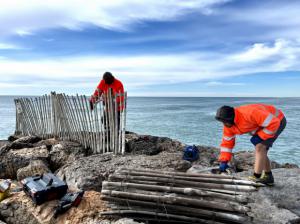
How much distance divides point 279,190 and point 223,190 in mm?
1464

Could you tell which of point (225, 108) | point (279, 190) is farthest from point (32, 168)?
point (279, 190)

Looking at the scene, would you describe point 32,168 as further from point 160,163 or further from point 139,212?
point 139,212

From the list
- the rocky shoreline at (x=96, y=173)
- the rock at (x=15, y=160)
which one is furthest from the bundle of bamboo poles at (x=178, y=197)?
the rock at (x=15, y=160)

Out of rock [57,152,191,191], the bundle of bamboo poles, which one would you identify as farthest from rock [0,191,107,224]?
rock [57,152,191,191]

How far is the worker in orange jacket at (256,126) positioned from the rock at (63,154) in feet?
13.1

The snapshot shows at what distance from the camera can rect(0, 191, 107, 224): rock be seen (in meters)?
4.19

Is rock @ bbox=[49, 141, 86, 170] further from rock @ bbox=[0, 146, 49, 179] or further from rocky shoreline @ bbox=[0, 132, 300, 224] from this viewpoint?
rock @ bbox=[0, 146, 49, 179]

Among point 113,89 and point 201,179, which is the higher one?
point 113,89

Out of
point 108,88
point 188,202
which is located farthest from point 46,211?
point 108,88

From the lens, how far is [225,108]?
4715mm

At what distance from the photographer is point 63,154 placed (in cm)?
801

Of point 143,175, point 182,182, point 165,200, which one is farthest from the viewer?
point 143,175

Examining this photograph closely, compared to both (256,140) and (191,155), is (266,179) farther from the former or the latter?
(191,155)

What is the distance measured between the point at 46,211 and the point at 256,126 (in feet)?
10.7
